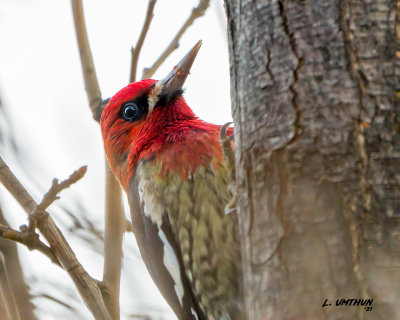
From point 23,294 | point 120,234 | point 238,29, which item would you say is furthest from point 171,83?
point 238,29

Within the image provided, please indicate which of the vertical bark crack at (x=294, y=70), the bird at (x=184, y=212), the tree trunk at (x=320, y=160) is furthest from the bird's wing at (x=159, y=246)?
the vertical bark crack at (x=294, y=70)

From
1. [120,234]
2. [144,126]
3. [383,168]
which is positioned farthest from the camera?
[144,126]

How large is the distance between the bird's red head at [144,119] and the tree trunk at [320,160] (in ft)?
5.24

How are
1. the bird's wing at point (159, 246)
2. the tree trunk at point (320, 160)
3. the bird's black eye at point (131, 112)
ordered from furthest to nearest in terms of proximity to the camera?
1. the bird's black eye at point (131, 112)
2. the bird's wing at point (159, 246)
3. the tree trunk at point (320, 160)

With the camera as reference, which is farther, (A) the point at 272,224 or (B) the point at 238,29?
(B) the point at 238,29

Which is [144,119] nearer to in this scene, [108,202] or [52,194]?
[108,202]

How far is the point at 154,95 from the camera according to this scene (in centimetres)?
345

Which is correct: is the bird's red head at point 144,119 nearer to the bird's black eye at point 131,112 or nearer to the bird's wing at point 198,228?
the bird's black eye at point 131,112

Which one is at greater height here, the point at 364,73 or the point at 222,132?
the point at 222,132

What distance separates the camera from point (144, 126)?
3.32 m

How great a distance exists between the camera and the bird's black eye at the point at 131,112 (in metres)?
3.48

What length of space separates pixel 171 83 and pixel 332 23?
213 centimetres

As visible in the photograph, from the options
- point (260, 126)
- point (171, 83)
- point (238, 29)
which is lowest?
point (260, 126)

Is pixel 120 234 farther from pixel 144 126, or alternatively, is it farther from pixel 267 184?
pixel 267 184
